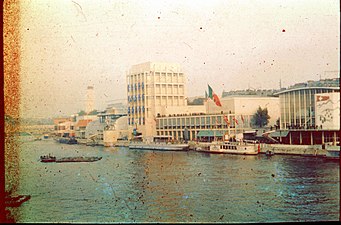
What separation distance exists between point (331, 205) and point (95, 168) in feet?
13.5

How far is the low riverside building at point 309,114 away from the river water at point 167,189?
92 cm

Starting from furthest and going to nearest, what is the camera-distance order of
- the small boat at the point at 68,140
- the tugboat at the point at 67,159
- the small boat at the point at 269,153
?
1. the small boat at the point at 269,153
2. the small boat at the point at 68,140
3. the tugboat at the point at 67,159

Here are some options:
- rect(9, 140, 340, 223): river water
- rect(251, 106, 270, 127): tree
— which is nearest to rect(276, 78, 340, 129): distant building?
rect(251, 106, 270, 127): tree

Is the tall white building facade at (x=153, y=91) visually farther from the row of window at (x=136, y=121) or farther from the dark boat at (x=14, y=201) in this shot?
the dark boat at (x=14, y=201)

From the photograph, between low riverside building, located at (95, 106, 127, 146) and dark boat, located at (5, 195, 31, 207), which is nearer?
dark boat, located at (5, 195, 31, 207)

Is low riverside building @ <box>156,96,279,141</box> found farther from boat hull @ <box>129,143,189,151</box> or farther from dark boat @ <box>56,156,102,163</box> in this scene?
dark boat @ <box>56,156,102,163</box>

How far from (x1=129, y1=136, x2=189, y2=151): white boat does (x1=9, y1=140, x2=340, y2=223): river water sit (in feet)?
0.70

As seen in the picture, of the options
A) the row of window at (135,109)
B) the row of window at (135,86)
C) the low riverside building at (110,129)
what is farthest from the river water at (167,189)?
the row of window at (135,86)

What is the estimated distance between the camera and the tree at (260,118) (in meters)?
10.4

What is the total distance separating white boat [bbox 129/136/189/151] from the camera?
344 inches

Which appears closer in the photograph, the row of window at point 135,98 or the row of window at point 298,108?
the row of window at point 135,98

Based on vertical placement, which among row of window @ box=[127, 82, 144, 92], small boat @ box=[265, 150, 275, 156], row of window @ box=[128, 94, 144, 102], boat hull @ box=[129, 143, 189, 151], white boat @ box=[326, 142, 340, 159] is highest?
row of window @ box=[127, 82, 144, 92]

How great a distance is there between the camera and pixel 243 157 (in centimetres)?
1005

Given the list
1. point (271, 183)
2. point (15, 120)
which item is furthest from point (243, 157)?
point (15, 120)
